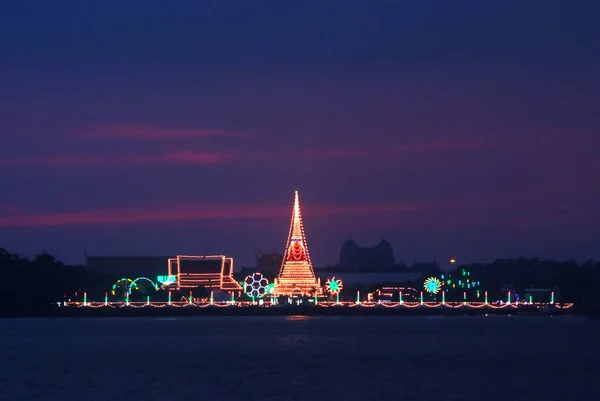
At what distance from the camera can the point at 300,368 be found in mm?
84000

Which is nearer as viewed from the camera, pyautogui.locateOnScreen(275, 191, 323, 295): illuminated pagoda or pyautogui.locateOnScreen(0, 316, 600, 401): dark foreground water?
pyautogui.locateOnScreen(0, 316, 600, 401): dark foreground water

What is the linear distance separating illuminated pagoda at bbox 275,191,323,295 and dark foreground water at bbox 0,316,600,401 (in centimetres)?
5691

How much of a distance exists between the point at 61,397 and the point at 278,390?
1081 cm

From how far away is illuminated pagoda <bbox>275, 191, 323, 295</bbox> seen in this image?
190750 mm

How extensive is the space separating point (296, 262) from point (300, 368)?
365 feet

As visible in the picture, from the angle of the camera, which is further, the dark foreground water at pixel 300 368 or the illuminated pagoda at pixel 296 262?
the illuminated pagoda at pixel 296 262

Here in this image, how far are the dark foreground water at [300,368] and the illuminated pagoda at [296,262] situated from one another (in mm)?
56909

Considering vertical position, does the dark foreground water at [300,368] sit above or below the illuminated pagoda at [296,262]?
below

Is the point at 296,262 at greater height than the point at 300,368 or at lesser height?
greater

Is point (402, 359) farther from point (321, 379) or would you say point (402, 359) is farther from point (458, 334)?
point (458, 334)

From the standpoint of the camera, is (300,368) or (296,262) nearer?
(300,368)

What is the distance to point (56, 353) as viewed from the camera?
104375mm

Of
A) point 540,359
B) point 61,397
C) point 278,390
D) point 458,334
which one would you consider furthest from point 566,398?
point 458,334

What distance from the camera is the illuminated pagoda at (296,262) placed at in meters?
191
